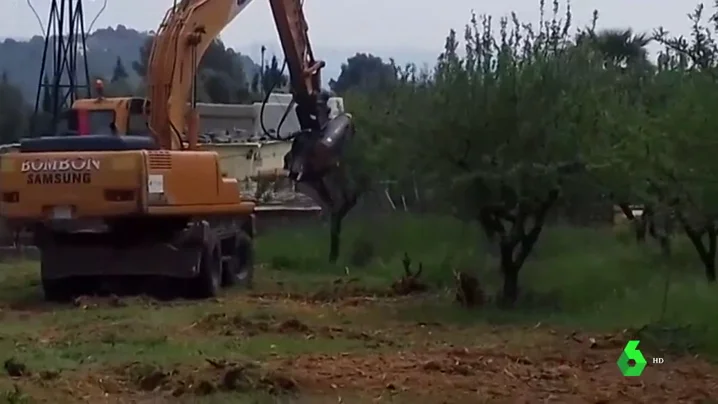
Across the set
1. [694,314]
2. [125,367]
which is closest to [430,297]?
[694,314]

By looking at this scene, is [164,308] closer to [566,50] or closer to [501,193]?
[501,193]

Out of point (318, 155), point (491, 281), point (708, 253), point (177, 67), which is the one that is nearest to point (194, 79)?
point (177, 67)

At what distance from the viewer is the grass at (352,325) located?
12.3 metres

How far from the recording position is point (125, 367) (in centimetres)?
1317

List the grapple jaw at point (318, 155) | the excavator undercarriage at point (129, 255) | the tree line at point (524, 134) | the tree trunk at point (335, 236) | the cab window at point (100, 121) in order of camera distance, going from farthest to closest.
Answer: the tree trunk at point (335, 236) < the grapple jaw at point (318, 155) < the cab window at point (100, 121) < the excavator undercarriage at point (129, 255) < the tree line at point (524, 134)

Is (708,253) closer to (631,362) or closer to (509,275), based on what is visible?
(509,275)

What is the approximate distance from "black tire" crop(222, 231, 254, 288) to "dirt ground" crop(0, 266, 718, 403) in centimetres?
342

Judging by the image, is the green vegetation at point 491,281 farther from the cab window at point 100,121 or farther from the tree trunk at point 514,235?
the cab window at point 100,121

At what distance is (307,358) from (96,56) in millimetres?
68667

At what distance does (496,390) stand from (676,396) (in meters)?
1.40

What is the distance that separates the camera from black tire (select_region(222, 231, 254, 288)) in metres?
23.0

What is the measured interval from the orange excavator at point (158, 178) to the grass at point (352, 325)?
794 mm

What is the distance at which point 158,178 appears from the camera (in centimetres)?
1975

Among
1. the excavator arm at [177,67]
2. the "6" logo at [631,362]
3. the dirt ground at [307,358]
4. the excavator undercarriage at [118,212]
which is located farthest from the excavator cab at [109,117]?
the "6" logo at [631,362]
